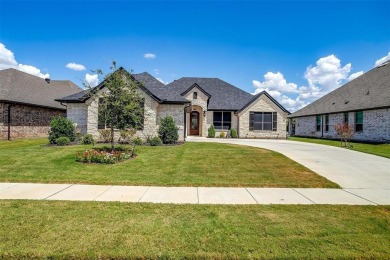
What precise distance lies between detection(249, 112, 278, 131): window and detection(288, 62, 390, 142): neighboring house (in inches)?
268

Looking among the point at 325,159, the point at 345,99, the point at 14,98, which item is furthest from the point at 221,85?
the point at 14,98

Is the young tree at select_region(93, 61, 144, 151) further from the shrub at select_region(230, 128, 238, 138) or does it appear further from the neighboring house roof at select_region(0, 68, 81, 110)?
the shrub at select_region(230, 128, 238, 138)

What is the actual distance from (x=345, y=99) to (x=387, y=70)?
4810mm

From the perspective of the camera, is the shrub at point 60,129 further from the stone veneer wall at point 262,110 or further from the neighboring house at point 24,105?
the stone veneer wall at point 262,110

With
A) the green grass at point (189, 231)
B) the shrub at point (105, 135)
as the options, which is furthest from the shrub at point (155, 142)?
the green grass at point (189, 231)

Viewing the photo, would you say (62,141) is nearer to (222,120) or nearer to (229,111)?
(222,120)

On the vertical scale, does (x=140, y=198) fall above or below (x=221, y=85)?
below

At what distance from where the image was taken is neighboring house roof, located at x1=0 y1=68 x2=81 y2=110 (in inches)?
834

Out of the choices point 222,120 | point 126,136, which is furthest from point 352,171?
point 222,120

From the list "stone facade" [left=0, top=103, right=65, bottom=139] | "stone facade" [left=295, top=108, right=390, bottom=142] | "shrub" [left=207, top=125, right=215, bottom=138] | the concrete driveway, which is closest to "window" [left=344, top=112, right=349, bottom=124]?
"stone facade" [left=295, top=108, right=390, bottom=142]

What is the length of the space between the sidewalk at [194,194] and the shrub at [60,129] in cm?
952

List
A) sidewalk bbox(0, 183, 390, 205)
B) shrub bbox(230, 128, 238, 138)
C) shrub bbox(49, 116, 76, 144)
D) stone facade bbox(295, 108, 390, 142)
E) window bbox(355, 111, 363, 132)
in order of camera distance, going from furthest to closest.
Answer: shrub bbox(230, 128, 238, 138) → window bbox(355, 111, 363, 132) → stone facade bbox(295, 108, 390, 142) → shrub bbox(49, 116, 76, 144) → sidewalk bbox(0, 183, 390, 205)

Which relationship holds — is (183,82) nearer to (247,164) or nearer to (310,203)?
(247,164)

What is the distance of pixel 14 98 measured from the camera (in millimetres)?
20766
